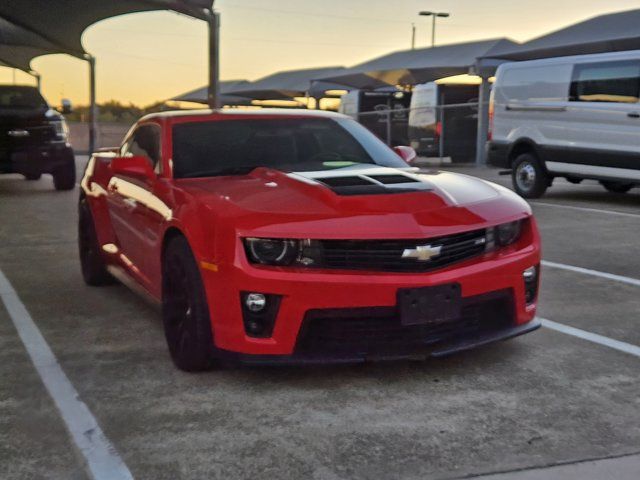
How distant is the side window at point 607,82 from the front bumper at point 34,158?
8259 mm

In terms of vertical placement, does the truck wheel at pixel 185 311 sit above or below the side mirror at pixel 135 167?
below

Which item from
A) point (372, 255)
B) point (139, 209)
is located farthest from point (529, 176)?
point (372, 255)

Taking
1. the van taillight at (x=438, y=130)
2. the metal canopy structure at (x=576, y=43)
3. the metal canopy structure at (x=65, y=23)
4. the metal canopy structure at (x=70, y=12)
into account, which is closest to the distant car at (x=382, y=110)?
the van taillight at (x=438, y=130)

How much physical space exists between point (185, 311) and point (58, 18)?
24624 mm

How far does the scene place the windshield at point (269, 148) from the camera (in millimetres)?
4422

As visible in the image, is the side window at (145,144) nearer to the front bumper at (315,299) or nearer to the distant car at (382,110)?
the front bumper at (315,299)

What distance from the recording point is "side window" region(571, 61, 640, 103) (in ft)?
33.6

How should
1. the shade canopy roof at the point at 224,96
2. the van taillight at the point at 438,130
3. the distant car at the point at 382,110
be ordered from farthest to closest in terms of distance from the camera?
1. the shade canopy roof at the point at 224,96
2. the distant car at the point at 382,110
3. the van taillight at the point at 438,130

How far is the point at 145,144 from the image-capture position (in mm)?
4992

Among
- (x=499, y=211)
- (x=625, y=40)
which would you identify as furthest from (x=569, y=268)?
(x=625, y=40)

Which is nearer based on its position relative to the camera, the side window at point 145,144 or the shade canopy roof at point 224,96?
the side window at point 145,144

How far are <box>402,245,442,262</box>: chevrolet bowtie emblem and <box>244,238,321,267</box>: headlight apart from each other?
0.39 metres

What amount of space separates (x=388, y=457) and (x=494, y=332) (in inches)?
45.5

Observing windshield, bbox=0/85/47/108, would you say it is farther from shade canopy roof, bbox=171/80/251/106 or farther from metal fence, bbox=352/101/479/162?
shade canopy roof, bbox=171/80/251/106
